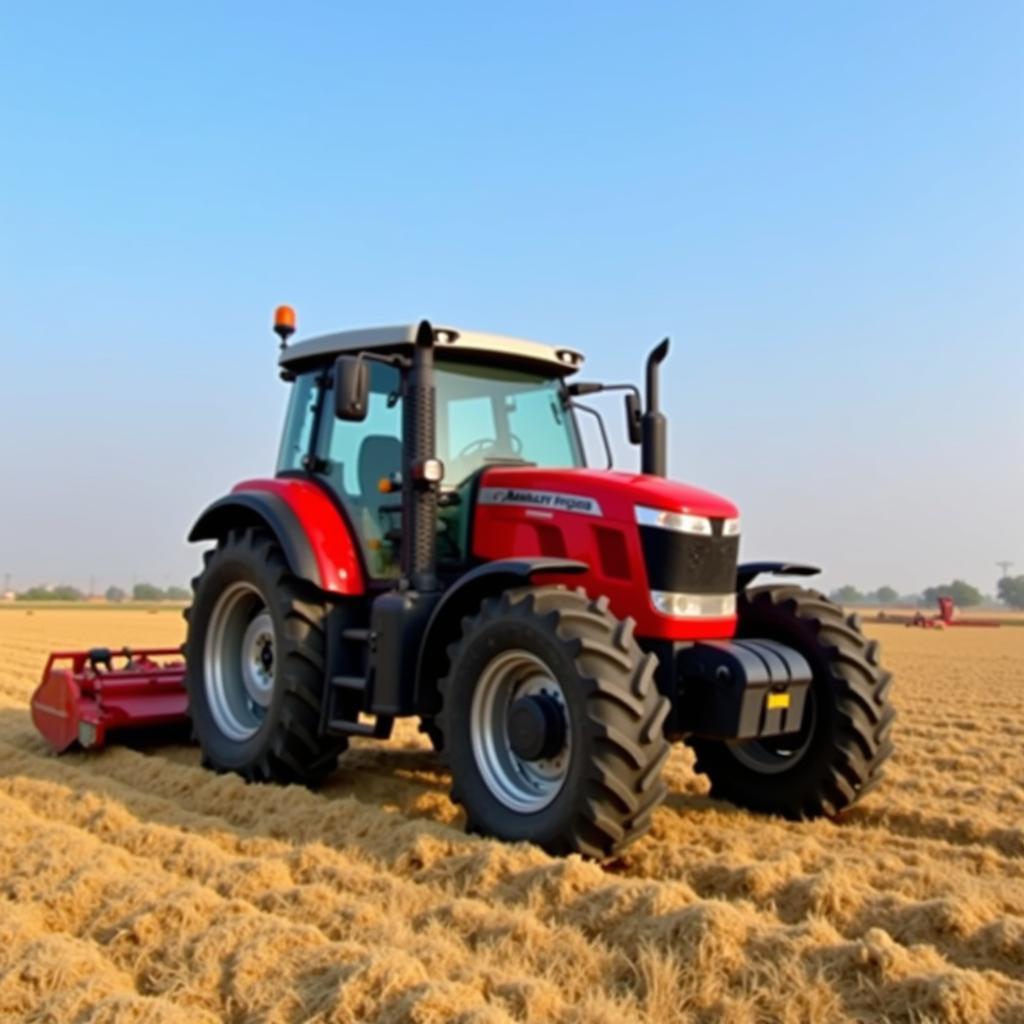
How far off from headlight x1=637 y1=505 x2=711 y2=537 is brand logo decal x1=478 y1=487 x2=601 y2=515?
0.76 ft

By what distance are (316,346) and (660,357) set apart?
2041mm

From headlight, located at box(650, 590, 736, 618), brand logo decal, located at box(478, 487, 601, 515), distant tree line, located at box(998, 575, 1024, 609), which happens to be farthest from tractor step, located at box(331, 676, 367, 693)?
distant tree line, located at box(998, 575, 1024, 609)

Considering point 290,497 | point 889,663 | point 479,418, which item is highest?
point 479,418

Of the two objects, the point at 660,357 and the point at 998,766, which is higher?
the point at 660,357

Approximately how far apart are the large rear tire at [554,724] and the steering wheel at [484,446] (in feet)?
4.00

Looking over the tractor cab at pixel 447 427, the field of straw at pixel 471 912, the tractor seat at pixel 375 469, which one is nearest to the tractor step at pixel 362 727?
the field of straw at pixel 471 912

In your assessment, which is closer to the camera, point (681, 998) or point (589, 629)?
point (681, 998)

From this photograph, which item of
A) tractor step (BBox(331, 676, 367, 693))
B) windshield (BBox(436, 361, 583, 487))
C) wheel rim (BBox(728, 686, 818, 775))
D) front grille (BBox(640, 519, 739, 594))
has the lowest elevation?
wheel rim (BBox(728, 686, 818, 775))

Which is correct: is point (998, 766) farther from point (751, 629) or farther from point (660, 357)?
point (660, 357)

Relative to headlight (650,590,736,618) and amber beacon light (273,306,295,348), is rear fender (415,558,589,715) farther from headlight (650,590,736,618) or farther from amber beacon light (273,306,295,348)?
amber beacon light (273,306,295,348)

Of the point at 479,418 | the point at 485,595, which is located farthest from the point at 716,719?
the point at 479,418

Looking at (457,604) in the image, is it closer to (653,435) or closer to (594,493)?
(594,493)

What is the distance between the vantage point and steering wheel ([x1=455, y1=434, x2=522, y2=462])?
596 cm

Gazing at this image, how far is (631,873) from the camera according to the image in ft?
14.5
